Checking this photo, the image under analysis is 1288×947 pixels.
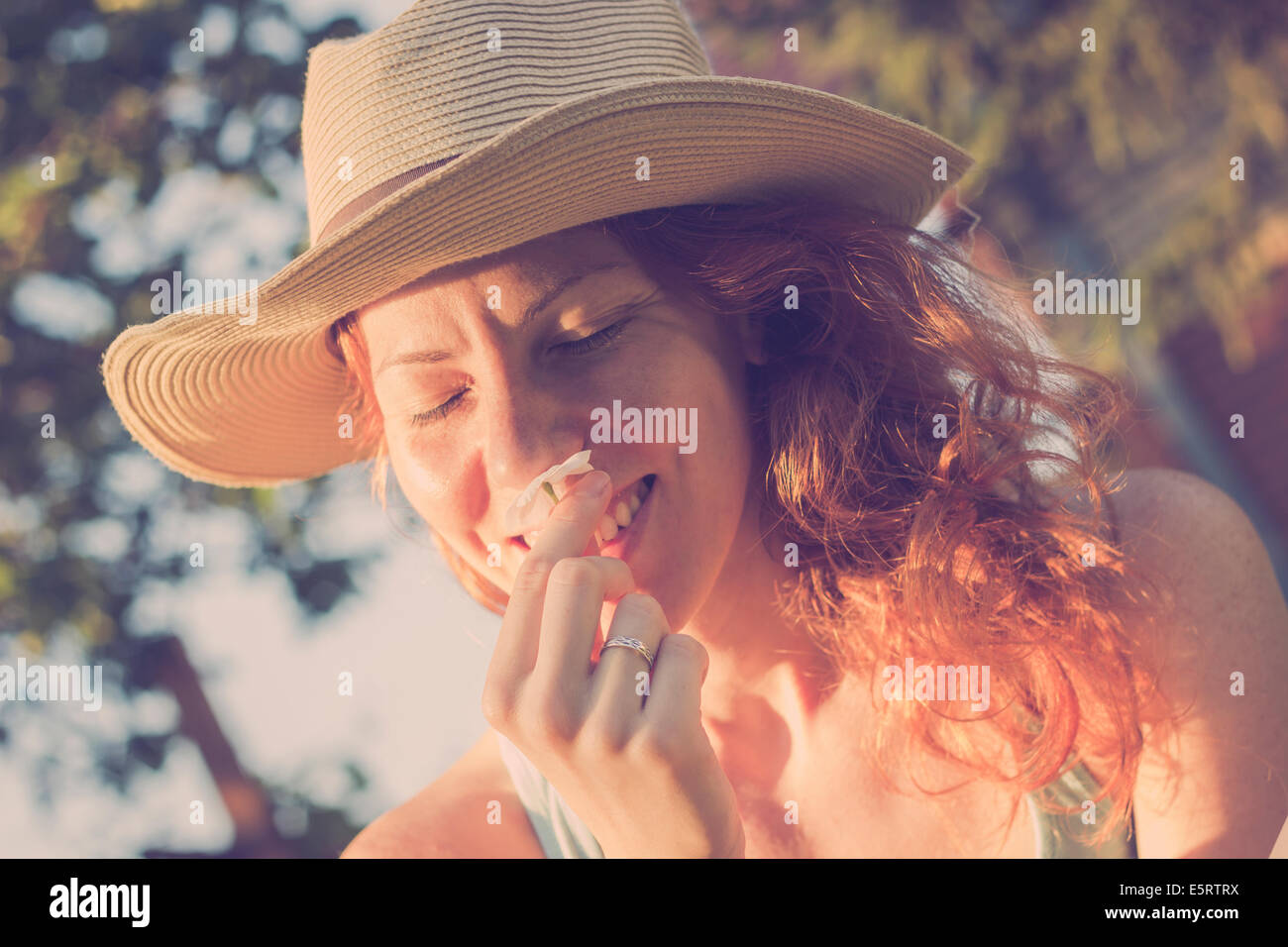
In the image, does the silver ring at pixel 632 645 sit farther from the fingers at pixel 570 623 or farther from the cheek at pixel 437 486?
the cheek at pixel 437 486

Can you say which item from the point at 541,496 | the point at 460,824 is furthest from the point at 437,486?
the point at 460,824

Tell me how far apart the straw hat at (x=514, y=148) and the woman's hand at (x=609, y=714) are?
639 mm

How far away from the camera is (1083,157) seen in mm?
Result: 5867

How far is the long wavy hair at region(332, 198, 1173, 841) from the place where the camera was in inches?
79.0

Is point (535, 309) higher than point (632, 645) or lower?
higher

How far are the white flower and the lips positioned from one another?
0.06 m

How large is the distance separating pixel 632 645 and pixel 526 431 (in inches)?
18.3

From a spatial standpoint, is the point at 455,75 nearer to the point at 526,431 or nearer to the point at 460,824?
the point at 526,431

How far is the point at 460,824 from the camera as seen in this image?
2455 mm

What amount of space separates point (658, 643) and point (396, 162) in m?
1.01

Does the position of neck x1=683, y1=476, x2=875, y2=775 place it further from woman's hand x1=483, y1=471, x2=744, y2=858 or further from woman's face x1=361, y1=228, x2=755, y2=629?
woman's hand x1=483, y1=471, x2=744, y2=858
